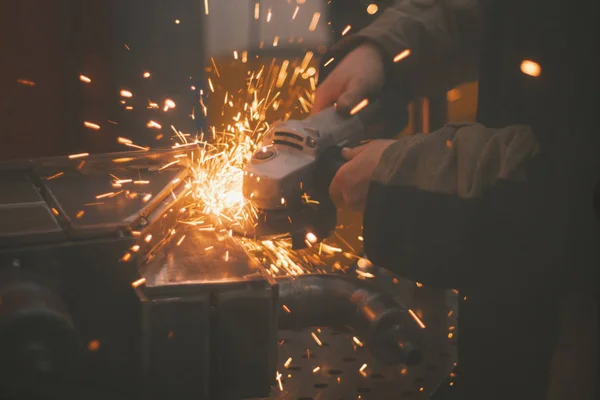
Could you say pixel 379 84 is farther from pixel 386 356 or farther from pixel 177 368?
pixel 177 368

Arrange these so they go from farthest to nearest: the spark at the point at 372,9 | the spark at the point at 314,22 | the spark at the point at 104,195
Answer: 1. the spark at the point at 314,22
2. the spark at the point at 372,9
3. the spark at the point at 104,195

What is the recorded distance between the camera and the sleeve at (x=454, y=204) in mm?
810

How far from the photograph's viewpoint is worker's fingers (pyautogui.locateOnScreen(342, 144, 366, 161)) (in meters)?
1.04

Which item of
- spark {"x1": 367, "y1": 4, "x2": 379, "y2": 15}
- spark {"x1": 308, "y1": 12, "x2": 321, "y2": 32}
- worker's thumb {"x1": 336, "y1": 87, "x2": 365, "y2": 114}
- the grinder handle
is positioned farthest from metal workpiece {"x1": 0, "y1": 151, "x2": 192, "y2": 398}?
spark {"x1": 308, "y1": 12, "x2": 321, "y2": 32}

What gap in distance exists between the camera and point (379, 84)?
48.3 inches

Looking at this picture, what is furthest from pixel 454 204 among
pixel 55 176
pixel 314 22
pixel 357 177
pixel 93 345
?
pixel 314 22

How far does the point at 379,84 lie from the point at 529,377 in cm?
63

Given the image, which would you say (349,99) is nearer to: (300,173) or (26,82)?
(300,173)

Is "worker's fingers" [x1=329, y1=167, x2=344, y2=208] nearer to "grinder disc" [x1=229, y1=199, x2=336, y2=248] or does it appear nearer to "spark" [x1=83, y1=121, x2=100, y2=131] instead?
"grinder disc" [x1=229, y1=199, x2=336, y2=248]

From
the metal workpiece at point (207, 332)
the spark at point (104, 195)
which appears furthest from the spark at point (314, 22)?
the metal workpiece at point (207, 332)

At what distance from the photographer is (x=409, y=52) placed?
4.03ft

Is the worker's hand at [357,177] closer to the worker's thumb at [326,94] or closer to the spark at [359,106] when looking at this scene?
the spark at [359,106]

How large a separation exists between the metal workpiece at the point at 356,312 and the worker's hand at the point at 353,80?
34 centimetres

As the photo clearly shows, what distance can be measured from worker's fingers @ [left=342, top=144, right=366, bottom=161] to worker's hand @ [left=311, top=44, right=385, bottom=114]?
12 centimetres
